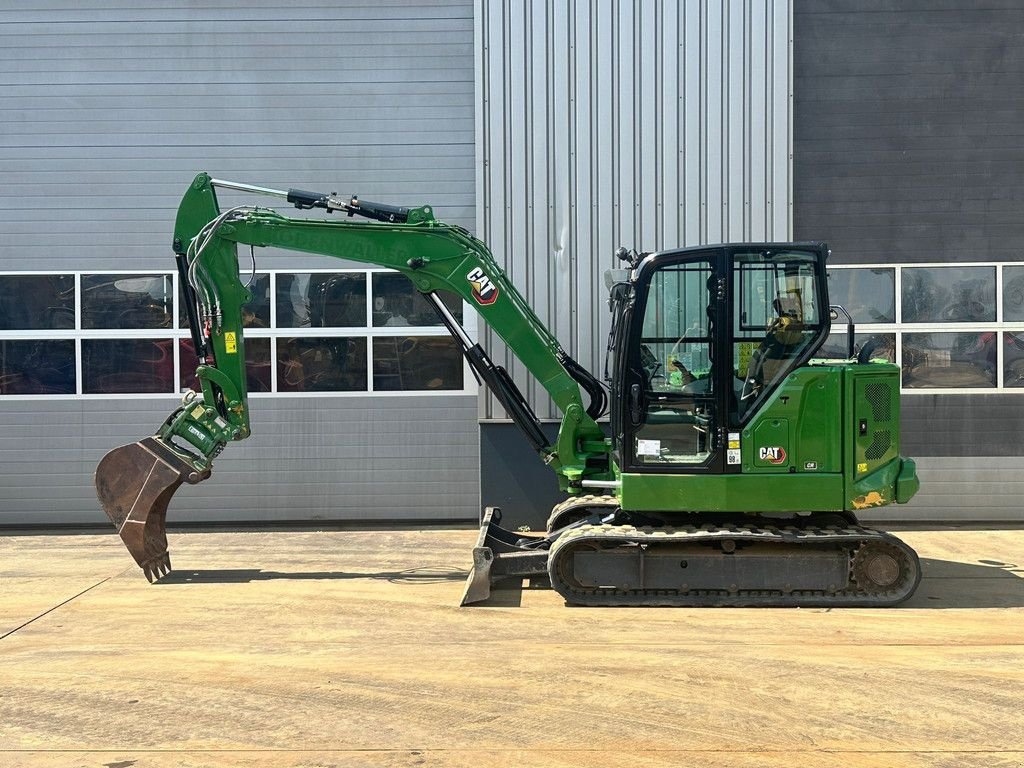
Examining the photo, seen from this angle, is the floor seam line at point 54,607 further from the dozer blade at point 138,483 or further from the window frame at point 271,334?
the window frame at point 271,334

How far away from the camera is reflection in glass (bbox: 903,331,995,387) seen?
431 inches

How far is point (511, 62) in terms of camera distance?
10859mm

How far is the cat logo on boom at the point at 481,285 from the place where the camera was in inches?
338

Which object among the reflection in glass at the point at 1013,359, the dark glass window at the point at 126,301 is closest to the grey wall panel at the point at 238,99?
the dark glass window at the point at 126,301

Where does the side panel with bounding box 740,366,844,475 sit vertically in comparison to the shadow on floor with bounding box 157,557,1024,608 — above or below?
above

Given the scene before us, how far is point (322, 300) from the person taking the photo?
11.1 m

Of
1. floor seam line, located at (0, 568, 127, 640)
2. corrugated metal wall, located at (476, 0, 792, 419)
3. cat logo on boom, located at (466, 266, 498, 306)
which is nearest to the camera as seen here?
floor seam line, located at (0, 568, 127, 640)

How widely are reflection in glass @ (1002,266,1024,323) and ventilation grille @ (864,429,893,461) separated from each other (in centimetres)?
425

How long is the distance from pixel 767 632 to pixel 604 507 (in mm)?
2448

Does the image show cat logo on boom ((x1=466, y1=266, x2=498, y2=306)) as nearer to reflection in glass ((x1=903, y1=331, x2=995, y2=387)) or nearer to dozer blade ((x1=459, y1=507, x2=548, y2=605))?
dozer blade ((x1=459, y1=507, x2=548, y2=605))

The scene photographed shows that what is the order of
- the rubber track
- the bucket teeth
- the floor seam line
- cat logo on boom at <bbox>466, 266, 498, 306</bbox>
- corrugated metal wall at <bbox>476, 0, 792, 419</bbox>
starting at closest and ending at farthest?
1. the floor seam line
2. the rubber track
3. the bucket teeth
4. cat logo on boom at <bbox>466, 266, 498, 306</bbox>
5. corrugated metal wall at <bbox>476, 0, 792, 419</bbox>

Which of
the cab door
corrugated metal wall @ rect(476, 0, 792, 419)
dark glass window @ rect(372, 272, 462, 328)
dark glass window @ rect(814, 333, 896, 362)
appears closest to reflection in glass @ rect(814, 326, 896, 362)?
dark glass window @ rect(814, 333, 896, 362)

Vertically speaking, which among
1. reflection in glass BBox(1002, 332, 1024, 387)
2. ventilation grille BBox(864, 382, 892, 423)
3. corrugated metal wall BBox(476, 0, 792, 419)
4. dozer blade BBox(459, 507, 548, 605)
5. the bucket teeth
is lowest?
the bucket teeth

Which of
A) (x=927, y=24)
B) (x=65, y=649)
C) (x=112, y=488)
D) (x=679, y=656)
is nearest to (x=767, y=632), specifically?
(x=679, y=656)
